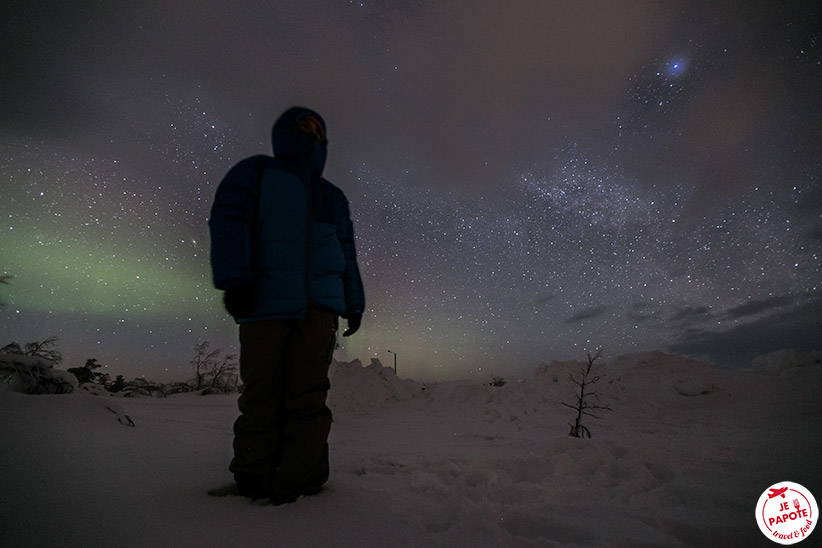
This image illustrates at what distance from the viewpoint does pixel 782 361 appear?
9.45 metres

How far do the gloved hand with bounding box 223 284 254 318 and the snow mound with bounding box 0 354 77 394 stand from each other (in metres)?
2.87

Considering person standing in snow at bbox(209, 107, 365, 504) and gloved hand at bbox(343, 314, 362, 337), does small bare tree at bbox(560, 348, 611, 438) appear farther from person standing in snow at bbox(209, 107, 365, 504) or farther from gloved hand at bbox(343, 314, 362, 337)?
person standing in snow at bbox(209, 107, 365, 504)

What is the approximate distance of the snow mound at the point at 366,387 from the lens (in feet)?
32.6

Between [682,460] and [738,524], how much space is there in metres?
1.69

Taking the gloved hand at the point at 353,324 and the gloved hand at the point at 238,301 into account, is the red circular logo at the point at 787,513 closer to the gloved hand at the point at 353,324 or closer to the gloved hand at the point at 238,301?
the gloved hand at the point at 353,324

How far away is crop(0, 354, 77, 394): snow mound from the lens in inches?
116

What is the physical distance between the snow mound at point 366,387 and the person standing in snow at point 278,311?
8.61 metres

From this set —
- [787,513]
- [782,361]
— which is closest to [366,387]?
[787,513]

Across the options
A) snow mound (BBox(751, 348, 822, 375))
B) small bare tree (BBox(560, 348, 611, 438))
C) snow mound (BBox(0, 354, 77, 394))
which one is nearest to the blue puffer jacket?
snow mound (BBox(0, 354, 77, 394))

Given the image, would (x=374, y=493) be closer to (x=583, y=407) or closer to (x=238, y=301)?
(x=238, y=301)

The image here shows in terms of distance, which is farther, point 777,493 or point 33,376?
point 33,376

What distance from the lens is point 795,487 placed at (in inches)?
69.6

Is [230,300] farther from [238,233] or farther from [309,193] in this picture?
[309,193]

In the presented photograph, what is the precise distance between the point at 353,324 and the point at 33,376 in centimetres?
329
